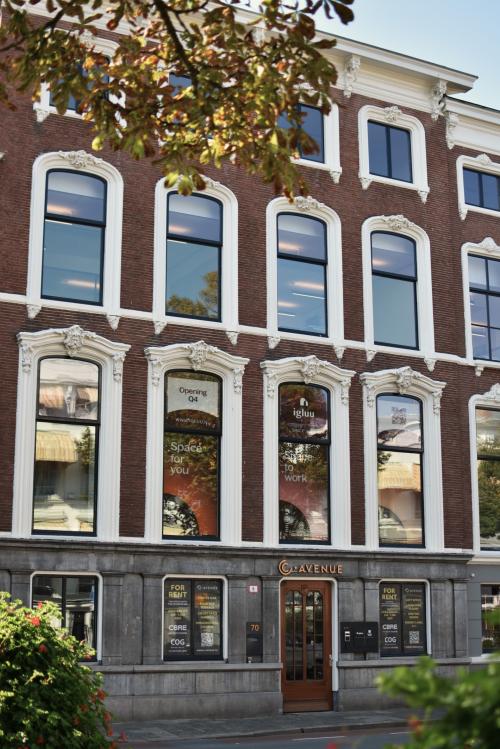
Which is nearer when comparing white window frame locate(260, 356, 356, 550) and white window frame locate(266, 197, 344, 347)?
white window frame locate(260, 356, 356, 550)

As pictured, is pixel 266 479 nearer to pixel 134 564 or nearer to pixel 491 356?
pixel 134 564

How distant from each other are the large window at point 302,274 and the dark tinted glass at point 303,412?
52.1 inches

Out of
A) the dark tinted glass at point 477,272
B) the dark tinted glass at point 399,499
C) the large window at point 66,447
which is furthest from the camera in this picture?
the dark tinted glass at point 477,272

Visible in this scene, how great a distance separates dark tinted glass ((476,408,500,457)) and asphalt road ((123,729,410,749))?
7.94 metres

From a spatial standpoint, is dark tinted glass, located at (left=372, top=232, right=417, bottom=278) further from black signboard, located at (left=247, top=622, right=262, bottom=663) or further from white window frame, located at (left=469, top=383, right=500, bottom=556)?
black signboard, located at (left=247, top=622, right=262, bottom=663)

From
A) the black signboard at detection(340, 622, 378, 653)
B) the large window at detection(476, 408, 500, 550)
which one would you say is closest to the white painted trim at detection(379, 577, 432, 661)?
the black signboard at detection(340, 622, 378, 653)

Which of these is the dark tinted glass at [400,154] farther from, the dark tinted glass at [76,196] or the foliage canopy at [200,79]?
the foliage canopy at [200,79]

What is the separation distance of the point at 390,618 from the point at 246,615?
12.1 feet

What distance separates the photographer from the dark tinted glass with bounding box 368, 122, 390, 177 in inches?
956

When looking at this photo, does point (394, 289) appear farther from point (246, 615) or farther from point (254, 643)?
point (254, 643)

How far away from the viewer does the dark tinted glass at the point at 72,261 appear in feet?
65.6

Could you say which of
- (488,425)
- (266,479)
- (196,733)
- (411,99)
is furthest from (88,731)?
(411,99)

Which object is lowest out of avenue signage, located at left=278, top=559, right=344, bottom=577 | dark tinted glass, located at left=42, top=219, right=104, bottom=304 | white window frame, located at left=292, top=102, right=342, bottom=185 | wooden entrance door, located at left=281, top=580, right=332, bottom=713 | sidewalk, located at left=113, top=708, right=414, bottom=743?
sidewalk, located at left=113, top=708, right=414, bottom=743

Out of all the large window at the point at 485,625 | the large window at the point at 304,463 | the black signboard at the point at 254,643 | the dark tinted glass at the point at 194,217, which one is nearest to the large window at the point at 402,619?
the large window at the point at 485,625
